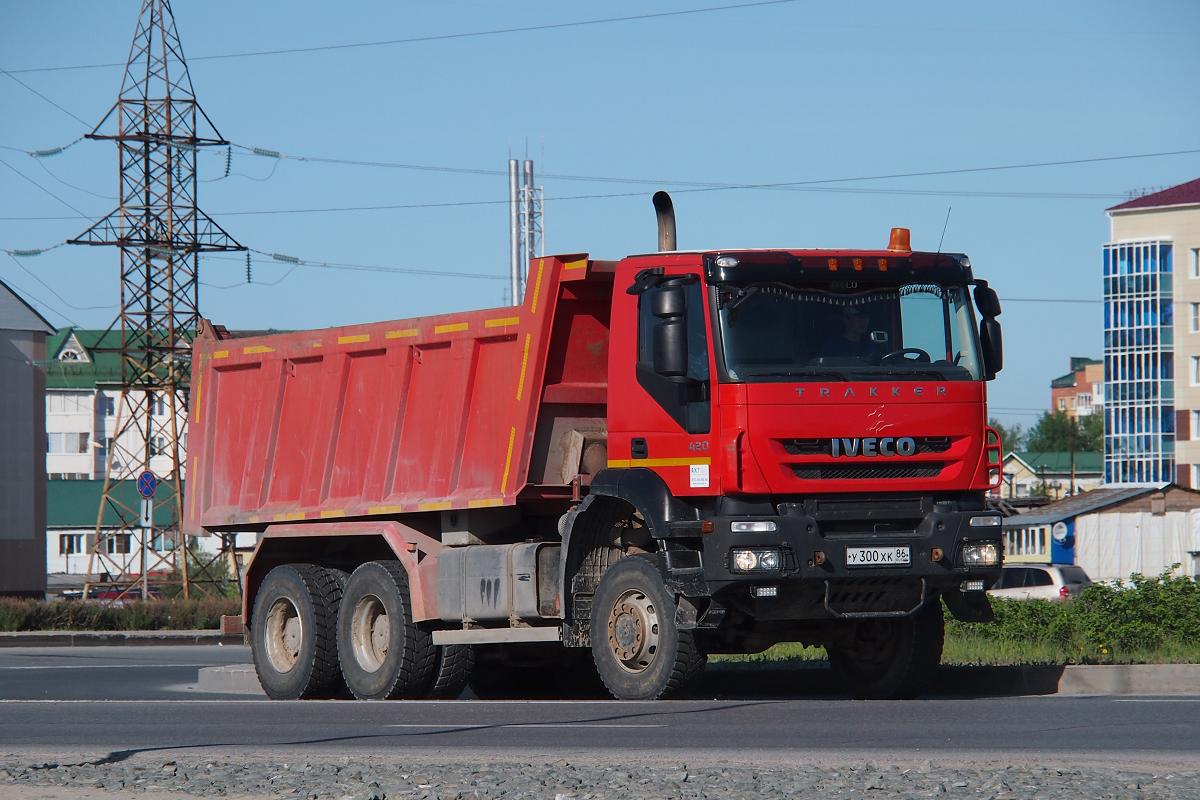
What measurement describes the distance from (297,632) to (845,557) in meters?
6.18

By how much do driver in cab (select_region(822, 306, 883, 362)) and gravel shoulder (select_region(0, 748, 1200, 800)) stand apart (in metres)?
4.08

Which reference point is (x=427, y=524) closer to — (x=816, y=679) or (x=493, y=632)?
(x=493, y=632)

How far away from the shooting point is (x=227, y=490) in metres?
17.6

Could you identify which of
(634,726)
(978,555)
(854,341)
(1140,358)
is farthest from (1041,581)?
(1140,358)

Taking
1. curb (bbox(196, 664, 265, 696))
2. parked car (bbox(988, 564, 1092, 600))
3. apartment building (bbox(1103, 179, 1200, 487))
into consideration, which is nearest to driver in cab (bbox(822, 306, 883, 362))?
curb (bbox(196, 664, 265, 696))

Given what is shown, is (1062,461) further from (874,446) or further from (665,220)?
(874,446)

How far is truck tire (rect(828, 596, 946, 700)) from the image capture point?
13.5m

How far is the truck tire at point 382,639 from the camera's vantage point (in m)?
15.0

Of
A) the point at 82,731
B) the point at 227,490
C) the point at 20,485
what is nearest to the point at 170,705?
the point at 82,731

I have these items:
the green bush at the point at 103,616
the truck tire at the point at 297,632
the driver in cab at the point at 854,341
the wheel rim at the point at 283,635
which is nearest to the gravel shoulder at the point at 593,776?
the driver in cab at the point at 854,341

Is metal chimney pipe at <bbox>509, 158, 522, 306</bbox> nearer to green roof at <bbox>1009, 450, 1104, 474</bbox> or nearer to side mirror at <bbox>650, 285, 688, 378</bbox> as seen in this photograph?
side mirror at <bbox>650, 285, 688, 378</bbox>

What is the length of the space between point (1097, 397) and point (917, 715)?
186 metres

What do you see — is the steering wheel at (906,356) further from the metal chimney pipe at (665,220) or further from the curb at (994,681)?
the curb at (994,681)

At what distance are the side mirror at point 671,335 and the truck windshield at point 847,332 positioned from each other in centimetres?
28
